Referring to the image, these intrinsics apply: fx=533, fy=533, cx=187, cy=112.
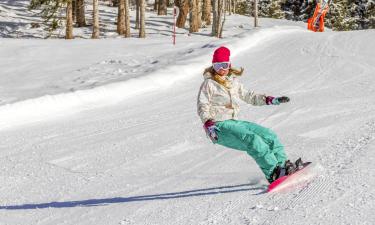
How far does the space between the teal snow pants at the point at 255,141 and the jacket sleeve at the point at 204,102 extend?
151 mm

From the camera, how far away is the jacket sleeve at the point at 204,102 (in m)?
5.19

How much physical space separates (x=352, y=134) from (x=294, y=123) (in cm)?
124

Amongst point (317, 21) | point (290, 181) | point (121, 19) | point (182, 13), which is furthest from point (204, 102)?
point (182, 13)

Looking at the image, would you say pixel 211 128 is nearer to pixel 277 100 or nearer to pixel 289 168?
pixel 277 100

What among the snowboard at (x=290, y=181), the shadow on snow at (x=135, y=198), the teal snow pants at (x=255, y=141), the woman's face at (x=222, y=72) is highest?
the woman's face at (x=222, y=72)

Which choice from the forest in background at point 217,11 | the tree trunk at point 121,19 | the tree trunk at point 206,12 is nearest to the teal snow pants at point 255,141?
the forest in background at point 217,11

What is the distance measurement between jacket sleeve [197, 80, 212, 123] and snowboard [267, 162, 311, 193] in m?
0.91

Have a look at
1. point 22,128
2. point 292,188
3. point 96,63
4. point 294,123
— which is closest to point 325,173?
point 292,188

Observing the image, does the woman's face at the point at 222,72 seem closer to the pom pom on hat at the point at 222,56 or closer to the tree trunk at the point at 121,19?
the pom pom on hat at the point at 222,56

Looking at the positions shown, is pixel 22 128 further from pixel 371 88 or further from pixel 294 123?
pixel 371 88

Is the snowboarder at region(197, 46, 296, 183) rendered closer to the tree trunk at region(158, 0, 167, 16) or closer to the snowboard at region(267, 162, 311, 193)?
the snowboard at region(267, 162, 311, 193)

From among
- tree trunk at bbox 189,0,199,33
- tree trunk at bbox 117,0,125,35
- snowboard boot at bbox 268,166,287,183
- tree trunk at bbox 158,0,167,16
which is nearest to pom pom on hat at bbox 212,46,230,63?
snowboard boot at bbox 268,166,287,183

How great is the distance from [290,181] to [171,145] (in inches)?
104

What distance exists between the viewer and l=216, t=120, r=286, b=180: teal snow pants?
5.05 m
